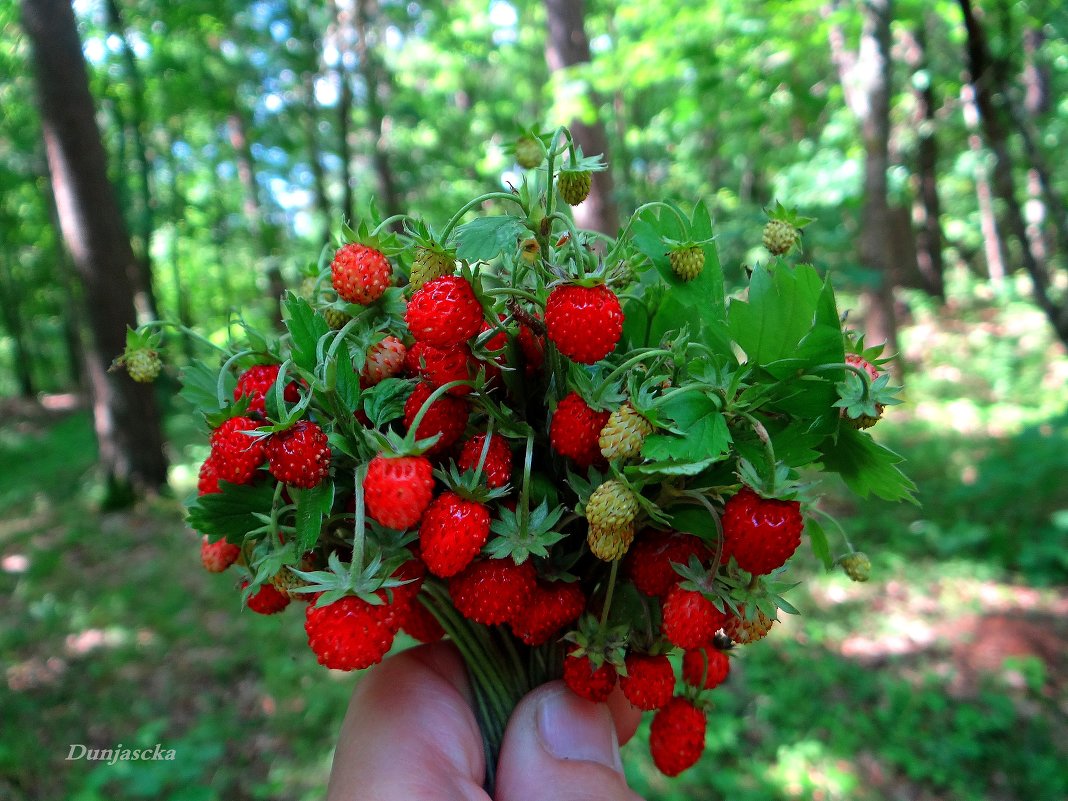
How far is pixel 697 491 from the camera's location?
2.96 feet

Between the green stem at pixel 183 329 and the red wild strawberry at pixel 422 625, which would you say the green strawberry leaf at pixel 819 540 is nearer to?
the red wild strawberry at pixel 422 625

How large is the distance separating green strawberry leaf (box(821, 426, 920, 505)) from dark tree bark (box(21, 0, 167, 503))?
564cm

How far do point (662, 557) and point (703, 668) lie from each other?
0.31 meters

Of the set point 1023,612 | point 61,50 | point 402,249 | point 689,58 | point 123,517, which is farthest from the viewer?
point 123,517

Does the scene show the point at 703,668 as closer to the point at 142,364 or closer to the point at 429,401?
the point at 429,401

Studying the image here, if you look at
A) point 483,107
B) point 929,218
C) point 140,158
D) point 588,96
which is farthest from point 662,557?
point 929,218

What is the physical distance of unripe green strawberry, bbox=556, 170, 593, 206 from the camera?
2.87 feet

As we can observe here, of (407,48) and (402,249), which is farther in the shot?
(407,48)

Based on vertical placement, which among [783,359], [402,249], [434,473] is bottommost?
[434,473]

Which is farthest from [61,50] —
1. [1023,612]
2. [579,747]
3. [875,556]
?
[1023,612]

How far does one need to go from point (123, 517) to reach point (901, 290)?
12.4m

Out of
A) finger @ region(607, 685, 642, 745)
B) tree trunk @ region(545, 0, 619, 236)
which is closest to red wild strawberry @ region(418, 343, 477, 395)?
finger @ region(607, 685, 642, 745)

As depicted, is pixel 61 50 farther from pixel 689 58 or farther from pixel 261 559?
pixel 261 559

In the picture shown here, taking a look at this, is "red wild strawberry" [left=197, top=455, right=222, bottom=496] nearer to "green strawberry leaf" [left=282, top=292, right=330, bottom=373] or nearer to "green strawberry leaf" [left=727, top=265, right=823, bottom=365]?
"green strawberry leaf" [left=282, top=292, right=330, bottom=373]
